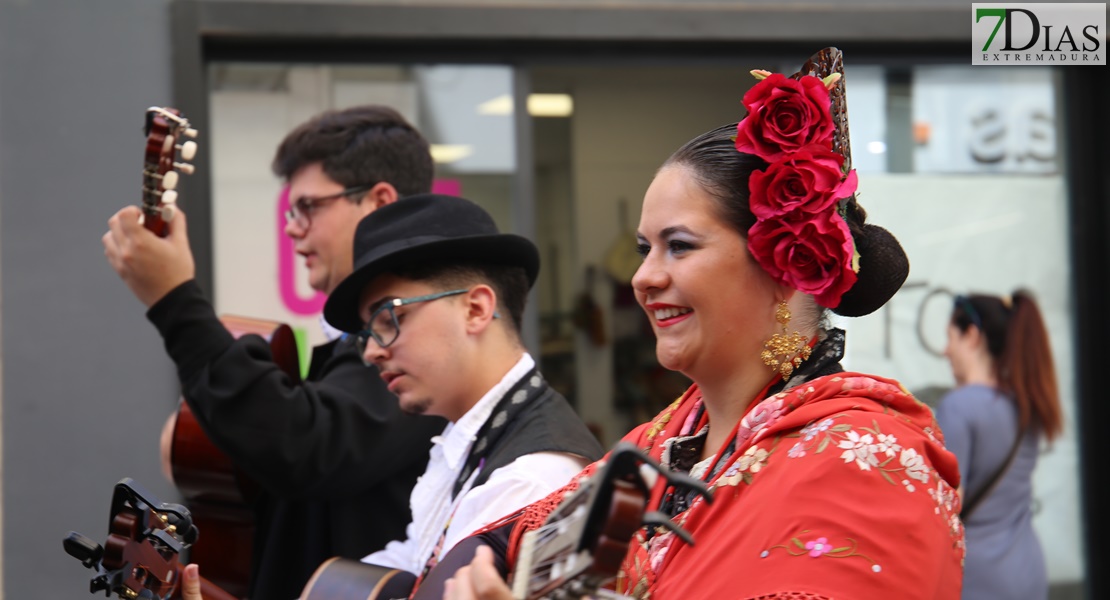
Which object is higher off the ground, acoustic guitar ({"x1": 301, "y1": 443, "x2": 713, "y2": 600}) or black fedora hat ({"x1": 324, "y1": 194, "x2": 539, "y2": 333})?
black fedora hat ({"x1": 324, "y1": 194, "x2": 539, "y2": 333})

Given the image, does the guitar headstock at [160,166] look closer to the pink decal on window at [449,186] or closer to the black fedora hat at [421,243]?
the black fedora hat at [421,243]

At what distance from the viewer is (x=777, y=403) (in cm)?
181

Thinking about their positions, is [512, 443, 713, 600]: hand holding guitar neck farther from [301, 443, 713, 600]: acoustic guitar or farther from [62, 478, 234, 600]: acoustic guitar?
[62, 478, 234, 600]: acoustic guitar

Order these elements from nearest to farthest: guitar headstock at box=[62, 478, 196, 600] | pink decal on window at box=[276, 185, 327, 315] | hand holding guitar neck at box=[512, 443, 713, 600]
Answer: hand holding guitar neck at box=[512, 443, 713, 600]
guitar headstock at box=[62, 478, 196, 600]
pink decal on window at box=[276, 185, 327, 315]

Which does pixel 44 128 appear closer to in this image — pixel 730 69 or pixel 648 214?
pixel 730 69

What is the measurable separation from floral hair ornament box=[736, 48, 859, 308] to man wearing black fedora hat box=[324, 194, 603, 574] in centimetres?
74

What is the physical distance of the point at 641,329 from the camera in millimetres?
5836

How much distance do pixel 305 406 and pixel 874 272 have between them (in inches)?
56.4

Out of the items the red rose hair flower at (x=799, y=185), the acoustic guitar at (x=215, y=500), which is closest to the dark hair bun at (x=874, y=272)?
the red rose hair flower at (x=799, y=185)

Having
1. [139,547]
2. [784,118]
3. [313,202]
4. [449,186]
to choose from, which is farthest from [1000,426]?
[139,547]

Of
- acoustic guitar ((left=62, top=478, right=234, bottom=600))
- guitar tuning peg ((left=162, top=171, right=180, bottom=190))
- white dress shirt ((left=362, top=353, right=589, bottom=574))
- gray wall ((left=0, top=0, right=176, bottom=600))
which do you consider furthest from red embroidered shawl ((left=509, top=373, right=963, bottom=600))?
gray wall ((left=0, top=0, right=176, bottom=600))

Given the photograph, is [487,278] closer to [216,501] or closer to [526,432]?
[526,432]

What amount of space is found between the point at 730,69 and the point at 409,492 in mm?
2727

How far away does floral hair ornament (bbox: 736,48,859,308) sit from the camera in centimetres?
189
